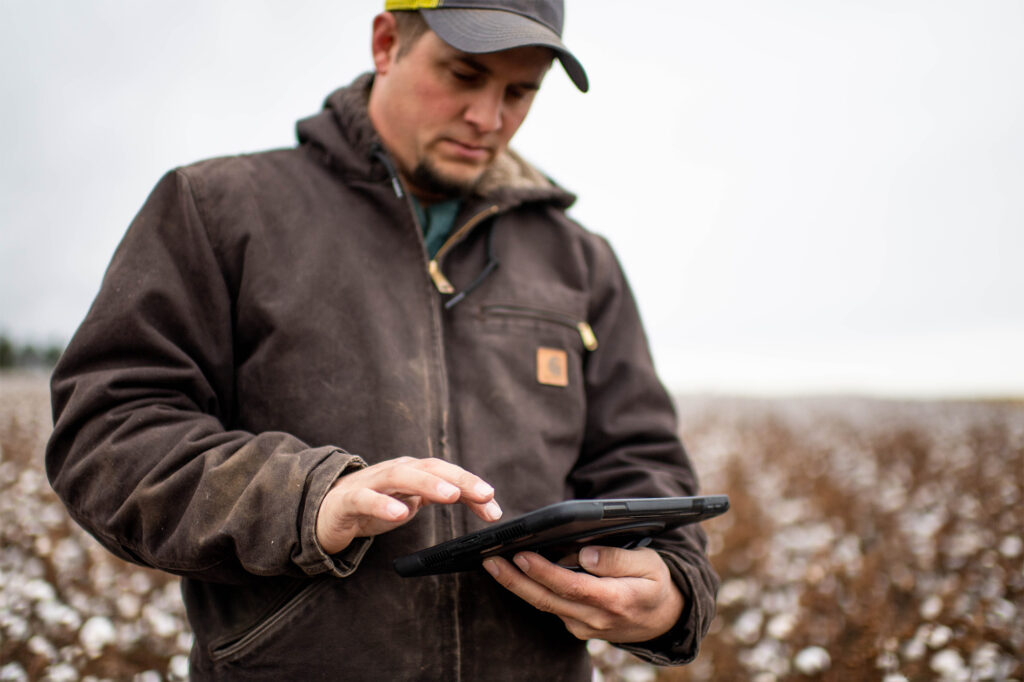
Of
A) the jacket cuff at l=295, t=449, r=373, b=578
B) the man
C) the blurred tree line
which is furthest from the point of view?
the blurred tree line

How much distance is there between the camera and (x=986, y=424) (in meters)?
13.3

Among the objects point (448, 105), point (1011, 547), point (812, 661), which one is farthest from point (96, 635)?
point (1011, 547)

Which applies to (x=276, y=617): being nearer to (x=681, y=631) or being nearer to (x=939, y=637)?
(x=681, y=631)

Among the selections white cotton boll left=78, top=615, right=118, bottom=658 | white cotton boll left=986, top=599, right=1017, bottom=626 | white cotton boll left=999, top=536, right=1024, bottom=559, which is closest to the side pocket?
white cotton boll left=78, top=615, right=118, bottom=658

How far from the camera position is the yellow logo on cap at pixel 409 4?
196cm

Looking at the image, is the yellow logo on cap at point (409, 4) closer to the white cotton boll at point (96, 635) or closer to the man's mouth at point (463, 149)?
the man's mouth at point (463, 149)

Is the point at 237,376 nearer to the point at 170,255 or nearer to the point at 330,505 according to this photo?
the point at 170,255

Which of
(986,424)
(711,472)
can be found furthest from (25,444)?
(986,424)

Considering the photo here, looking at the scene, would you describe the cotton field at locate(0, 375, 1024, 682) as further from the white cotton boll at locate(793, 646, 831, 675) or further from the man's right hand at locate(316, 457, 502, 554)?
the man's right hand at locate(316, 457, 502, 554)

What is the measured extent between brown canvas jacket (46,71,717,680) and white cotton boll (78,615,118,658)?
2120mm

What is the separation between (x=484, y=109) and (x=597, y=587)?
4.12ft

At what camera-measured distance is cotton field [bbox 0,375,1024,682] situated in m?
3.69

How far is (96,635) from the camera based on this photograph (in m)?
3.55

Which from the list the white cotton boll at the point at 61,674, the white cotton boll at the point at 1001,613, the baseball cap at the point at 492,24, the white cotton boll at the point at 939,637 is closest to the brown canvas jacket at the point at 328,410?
the baseball cap at the point at 492,24
